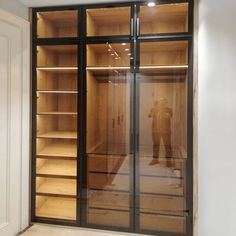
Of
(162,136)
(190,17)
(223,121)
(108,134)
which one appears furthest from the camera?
(108,134)

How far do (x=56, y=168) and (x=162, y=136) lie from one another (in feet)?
4.54

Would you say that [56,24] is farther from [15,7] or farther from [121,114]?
[121,114]

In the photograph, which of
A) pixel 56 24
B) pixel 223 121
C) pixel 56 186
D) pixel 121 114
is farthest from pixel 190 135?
pixel 56 24

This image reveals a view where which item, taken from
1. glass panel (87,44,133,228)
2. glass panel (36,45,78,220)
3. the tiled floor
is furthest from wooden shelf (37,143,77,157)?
the tiled floor

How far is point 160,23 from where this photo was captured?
2918 millimetres

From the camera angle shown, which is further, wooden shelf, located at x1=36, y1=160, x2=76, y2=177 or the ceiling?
wooden shelf, located at x1=36, y1=160, x2=76, y2=177

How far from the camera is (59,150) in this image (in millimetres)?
3154

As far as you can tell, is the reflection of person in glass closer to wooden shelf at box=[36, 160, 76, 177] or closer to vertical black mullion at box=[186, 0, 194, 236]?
vertical black mullion at box=[186, 0, 194, 236]

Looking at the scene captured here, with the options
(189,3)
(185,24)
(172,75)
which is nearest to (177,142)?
(172,75)

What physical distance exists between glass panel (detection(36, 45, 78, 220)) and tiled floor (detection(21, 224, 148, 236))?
13 centimetres

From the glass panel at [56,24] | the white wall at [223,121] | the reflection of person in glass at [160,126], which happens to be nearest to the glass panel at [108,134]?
the reflection of person in glass at [160,126]

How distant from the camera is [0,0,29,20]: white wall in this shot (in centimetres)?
252

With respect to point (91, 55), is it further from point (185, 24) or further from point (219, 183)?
point (219, 183)

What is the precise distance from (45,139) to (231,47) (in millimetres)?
2518
